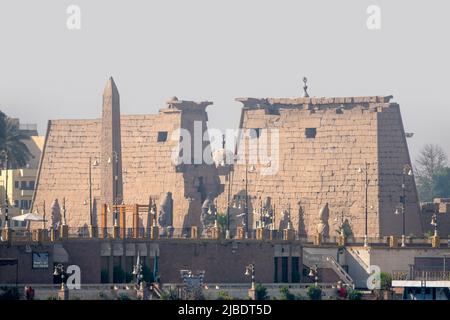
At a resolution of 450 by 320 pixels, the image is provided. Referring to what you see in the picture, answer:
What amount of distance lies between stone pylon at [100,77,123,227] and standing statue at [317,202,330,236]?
11847mm

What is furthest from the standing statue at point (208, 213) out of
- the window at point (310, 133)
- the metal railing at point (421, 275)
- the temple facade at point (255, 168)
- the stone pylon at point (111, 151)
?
the metal railing at point (421, 275)

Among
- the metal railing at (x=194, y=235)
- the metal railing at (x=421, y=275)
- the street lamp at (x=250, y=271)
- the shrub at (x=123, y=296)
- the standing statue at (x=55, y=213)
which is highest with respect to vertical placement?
the standing statue at (x=55, y=213)

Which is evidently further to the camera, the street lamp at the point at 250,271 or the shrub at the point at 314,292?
the street lamp at the point at 250,271

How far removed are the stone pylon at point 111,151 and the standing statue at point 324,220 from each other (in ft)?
38.9

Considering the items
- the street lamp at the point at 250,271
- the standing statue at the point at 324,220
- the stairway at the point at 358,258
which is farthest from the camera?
the standing statue at the point at 324,220

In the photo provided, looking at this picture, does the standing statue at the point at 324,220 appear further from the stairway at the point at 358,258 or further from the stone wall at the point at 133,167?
the stairway at the point at 358,258

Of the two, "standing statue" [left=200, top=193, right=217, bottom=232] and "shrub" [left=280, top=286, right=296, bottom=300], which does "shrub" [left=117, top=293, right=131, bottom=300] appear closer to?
"shrub" [left=280, top=286, right=296, bottom=300]

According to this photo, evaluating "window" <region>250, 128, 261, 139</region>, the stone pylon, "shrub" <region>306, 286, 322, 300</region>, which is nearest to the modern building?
"window" <region>250, 128, 261, 139</region>

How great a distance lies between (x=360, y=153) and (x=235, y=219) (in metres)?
9.38

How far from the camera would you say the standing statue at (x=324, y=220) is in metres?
153

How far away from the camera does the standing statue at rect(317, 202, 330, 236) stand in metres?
153

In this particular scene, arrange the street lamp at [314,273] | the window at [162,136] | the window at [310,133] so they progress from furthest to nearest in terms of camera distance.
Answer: the window at [162,136]
the window at [310,133]
the street lamp at [314,273]
